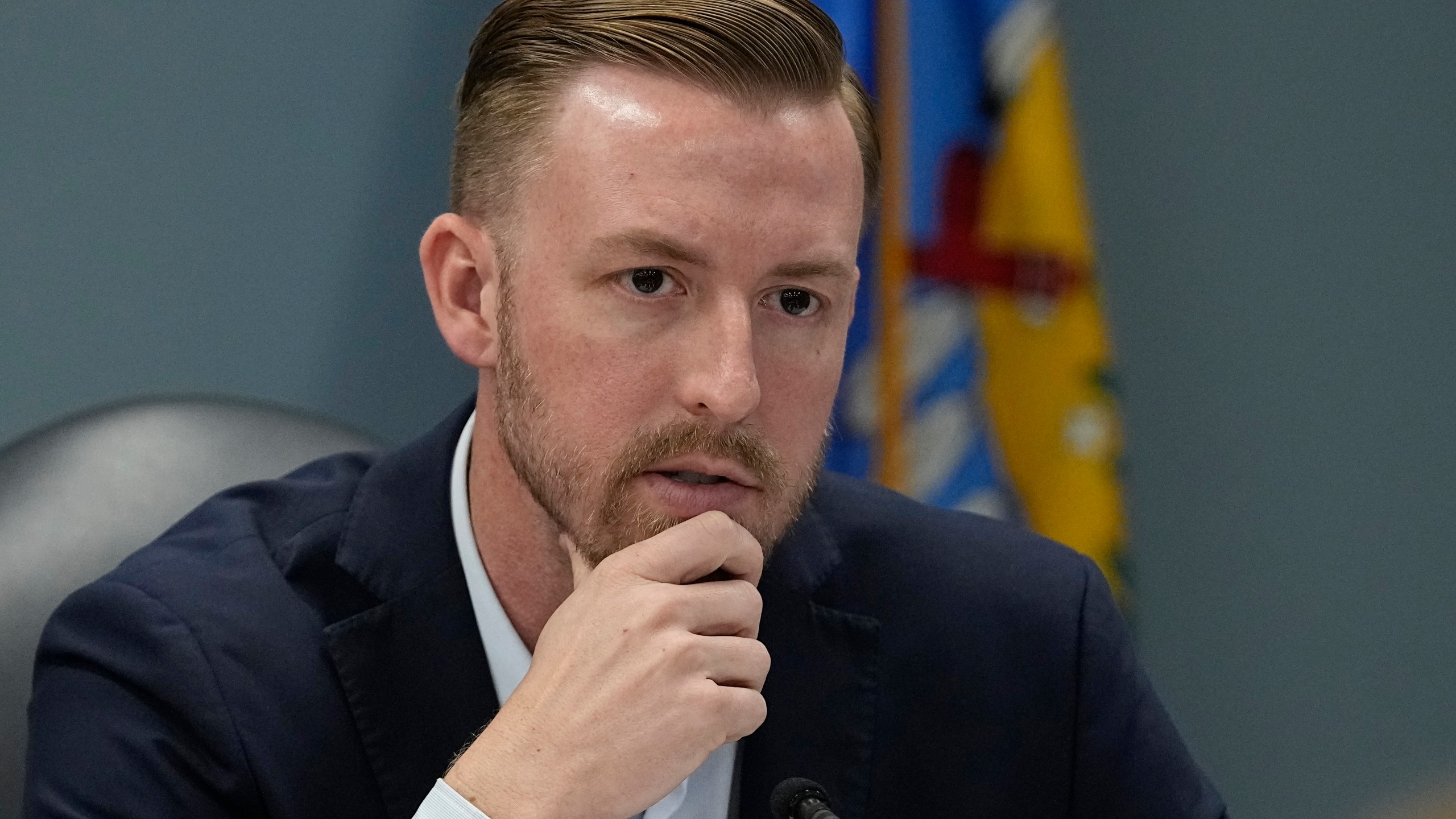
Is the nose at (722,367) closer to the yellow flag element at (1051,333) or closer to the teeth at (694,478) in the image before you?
the teeth at (694,478)

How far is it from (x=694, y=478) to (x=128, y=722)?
23.2 inches

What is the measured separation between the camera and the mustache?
1353 millimetres

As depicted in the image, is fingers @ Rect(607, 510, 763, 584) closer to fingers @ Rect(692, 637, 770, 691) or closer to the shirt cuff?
fingers @ Rect(692, 637, 770, 691)

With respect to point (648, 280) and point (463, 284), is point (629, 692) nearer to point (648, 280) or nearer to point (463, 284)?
point (648, 280)

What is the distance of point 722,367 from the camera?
133cm

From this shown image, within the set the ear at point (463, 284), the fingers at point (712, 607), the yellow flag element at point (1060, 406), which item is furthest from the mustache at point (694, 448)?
the yellow flag element at point (1060, 406)

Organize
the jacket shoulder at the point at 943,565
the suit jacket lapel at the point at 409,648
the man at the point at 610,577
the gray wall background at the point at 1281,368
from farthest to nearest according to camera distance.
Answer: the gray wall background at the point at 1281,368, the jacket shoulder at the point at 943,565, the suit jacket lapel at the point at 409,648, the man at the point at 610,577

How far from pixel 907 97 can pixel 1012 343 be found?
A: 0.47 m

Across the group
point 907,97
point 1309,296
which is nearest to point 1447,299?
point 1309,296

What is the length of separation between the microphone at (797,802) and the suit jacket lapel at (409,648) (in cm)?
39

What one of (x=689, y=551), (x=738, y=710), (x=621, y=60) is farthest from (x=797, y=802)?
(x=621, y=60)

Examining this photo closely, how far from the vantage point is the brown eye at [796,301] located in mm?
1429

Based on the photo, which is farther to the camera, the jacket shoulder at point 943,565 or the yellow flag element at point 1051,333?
the yellow flag element at point 1051,333

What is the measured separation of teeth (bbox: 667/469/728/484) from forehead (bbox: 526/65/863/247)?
9.6 inches
